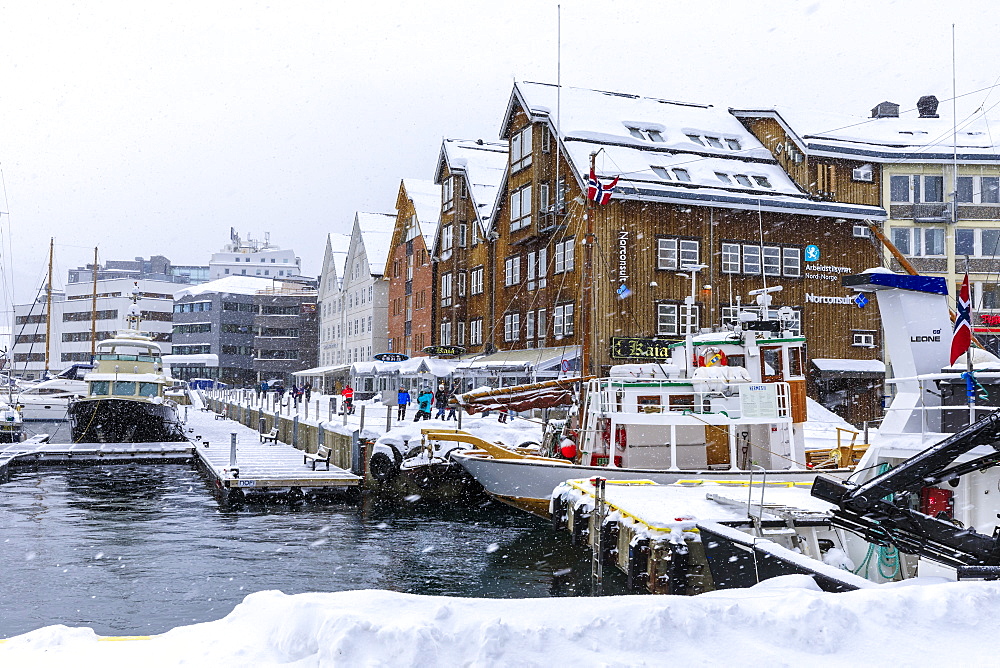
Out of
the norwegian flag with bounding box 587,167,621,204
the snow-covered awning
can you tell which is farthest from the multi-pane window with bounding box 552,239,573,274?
the norwegian flag with bounding box 587,167,621,204

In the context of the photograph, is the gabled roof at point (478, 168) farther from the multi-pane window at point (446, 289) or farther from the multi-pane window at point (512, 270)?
the multi-pane window at point (446, 289)

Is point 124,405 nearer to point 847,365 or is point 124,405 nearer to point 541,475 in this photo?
point 541,475

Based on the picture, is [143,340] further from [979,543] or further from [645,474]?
[979,543]

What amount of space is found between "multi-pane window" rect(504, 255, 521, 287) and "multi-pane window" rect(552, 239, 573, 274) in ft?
12.4

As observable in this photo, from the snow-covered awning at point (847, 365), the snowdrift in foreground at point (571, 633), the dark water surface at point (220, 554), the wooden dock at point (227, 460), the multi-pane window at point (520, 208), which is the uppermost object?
the multi-pane window at point (520, 208)

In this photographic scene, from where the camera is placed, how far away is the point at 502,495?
20297mm

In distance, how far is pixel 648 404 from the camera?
19.4m

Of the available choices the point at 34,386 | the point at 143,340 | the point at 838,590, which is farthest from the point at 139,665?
the point at 34,386

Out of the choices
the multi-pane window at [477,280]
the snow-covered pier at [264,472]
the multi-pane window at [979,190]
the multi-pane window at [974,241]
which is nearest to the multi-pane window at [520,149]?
the multi-pane window at [477,280]

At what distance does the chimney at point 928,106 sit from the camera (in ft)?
150

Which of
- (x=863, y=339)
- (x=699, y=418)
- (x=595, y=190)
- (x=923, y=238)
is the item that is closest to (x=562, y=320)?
(x=863, y=339)

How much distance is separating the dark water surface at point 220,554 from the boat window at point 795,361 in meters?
6.48

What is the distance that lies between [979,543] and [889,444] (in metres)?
2.60

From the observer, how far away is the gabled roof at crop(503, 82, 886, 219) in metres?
36.5
